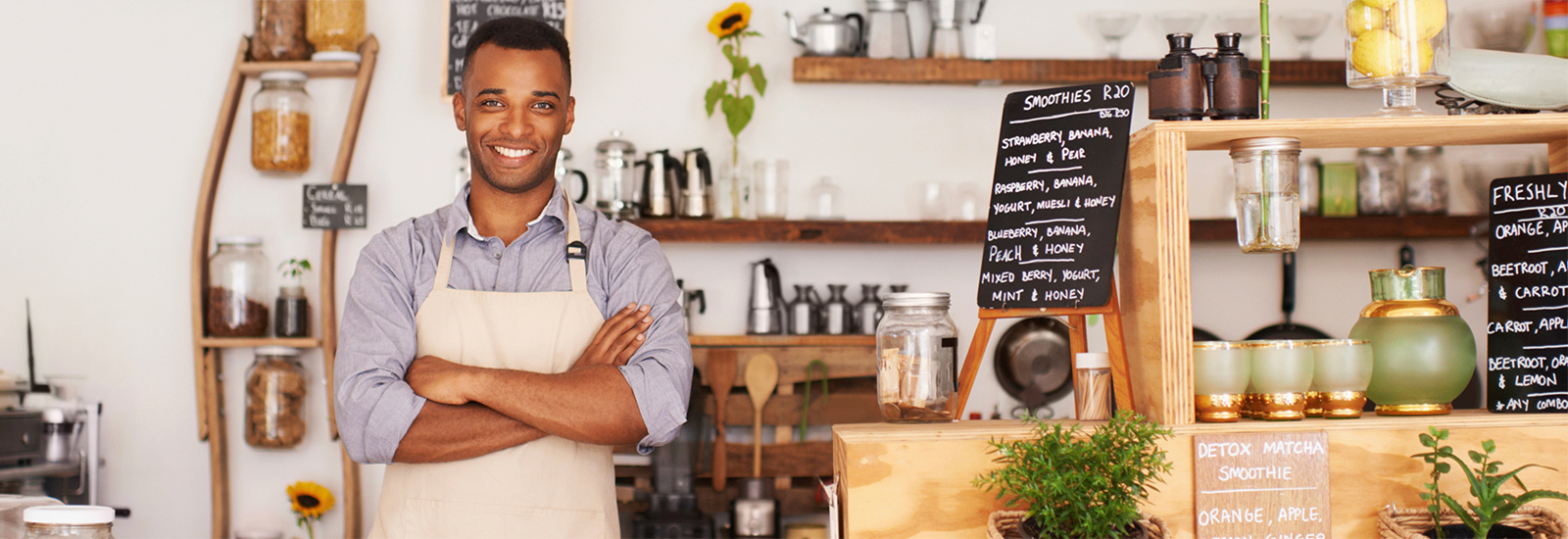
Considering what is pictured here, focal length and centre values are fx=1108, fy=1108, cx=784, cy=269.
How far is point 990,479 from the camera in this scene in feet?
5.12

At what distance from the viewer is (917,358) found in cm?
173

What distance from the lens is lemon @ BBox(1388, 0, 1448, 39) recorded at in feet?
5.50

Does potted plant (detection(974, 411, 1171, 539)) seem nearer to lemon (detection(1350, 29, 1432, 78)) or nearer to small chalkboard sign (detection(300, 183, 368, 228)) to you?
lemon (detection(1350, 29, 1432, 78))

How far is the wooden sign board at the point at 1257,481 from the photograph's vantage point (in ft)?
5.30

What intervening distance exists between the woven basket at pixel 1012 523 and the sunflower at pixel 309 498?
2.62 meters

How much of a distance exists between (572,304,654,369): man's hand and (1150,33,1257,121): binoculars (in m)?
0.88

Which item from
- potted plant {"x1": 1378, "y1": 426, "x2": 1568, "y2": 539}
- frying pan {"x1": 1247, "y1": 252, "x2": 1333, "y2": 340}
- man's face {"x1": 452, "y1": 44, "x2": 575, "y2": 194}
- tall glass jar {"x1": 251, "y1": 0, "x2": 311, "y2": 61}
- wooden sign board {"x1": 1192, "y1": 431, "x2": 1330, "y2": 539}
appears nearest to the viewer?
potted plant {"x1": 1378, "y1": 426, "x2": 1568, "y2": 539}


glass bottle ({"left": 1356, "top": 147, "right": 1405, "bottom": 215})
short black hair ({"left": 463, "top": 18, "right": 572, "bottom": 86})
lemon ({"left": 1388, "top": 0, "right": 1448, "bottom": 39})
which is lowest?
glass bottle ({"left": 1356, "top": 147, "right": 1405, "bottom": 215})

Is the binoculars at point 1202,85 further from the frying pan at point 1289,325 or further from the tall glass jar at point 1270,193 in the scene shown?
the frying pan at point 1289,325

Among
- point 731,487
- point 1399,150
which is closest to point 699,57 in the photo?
point 731,487

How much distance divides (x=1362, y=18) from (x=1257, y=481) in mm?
735

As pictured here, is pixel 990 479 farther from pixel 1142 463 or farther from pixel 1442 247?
pixel 1442 247

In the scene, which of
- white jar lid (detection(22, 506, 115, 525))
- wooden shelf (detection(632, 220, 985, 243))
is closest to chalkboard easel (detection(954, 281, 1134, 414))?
white jar lid (detection(22, 506, 115, 525))

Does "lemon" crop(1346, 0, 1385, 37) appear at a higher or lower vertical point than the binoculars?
higher
